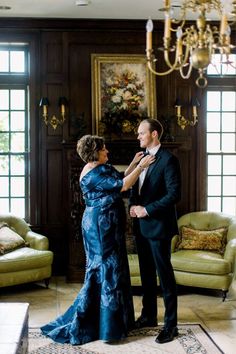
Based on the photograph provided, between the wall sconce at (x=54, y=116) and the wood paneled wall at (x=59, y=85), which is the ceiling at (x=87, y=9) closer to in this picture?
the wood paneled wall at (x=59, y=85)

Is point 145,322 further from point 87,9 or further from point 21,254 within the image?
point 87,9

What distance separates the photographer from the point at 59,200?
23.6 feet

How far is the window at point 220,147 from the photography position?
746 cm

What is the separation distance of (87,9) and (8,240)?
264 centimetres

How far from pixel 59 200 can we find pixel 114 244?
8.53ft

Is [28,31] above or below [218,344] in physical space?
above

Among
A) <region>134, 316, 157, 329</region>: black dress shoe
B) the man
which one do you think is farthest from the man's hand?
<region>134, 316, 157, 329</region>: black dress shoe

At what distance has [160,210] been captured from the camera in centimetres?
465

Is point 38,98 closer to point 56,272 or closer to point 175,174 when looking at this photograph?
point 56,272

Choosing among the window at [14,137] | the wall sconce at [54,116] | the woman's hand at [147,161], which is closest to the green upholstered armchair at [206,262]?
the window at [14,137]

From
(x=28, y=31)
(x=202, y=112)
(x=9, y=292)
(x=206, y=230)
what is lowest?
(x=9, y=292)

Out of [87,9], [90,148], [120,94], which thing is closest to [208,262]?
[90,148]

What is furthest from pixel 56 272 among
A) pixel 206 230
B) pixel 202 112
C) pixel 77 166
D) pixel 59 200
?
pixel 202 112

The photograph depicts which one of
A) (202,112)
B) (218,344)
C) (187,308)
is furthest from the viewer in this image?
(202,112)
